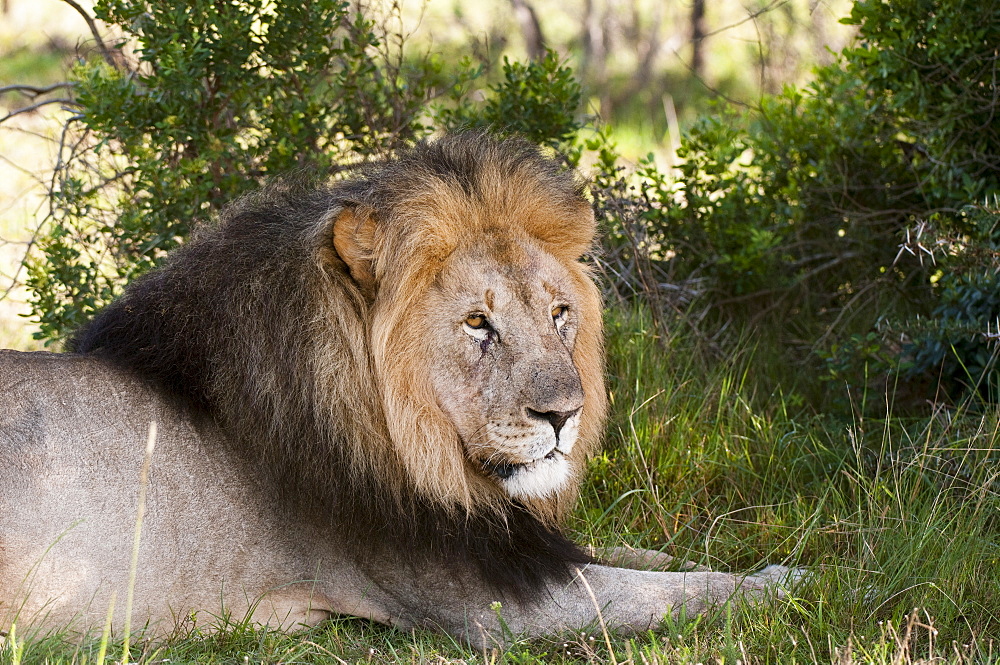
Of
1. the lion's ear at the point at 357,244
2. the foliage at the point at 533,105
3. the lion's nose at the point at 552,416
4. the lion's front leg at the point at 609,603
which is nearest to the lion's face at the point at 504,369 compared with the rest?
the lion's nose at the point at 552,416

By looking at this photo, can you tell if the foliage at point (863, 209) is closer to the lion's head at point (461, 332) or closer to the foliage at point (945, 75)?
the foliage at point (945, 75)

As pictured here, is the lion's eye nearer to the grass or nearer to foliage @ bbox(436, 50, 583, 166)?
the grass

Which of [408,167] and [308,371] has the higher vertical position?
[408,167]

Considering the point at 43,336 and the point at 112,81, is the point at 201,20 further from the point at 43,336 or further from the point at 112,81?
the point at 43,336

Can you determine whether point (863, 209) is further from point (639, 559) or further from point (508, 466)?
point (508, 466)

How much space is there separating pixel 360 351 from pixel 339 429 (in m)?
0.24

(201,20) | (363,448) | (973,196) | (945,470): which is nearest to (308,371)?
(363,448)

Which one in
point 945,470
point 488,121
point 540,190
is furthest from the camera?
point 488,121

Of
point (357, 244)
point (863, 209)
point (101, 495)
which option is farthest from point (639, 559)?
point (863, 209)

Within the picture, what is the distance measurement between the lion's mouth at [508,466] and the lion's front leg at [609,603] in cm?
38

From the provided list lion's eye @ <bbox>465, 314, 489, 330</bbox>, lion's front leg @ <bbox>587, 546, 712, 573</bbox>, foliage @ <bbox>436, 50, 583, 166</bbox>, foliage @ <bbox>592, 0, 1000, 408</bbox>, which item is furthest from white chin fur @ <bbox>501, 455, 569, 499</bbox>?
foliage @ <bbox>436, 50, 583, 166</bbox>

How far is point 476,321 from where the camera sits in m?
3.12

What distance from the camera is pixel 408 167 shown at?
3.18m

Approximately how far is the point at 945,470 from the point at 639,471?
115 centimetres
